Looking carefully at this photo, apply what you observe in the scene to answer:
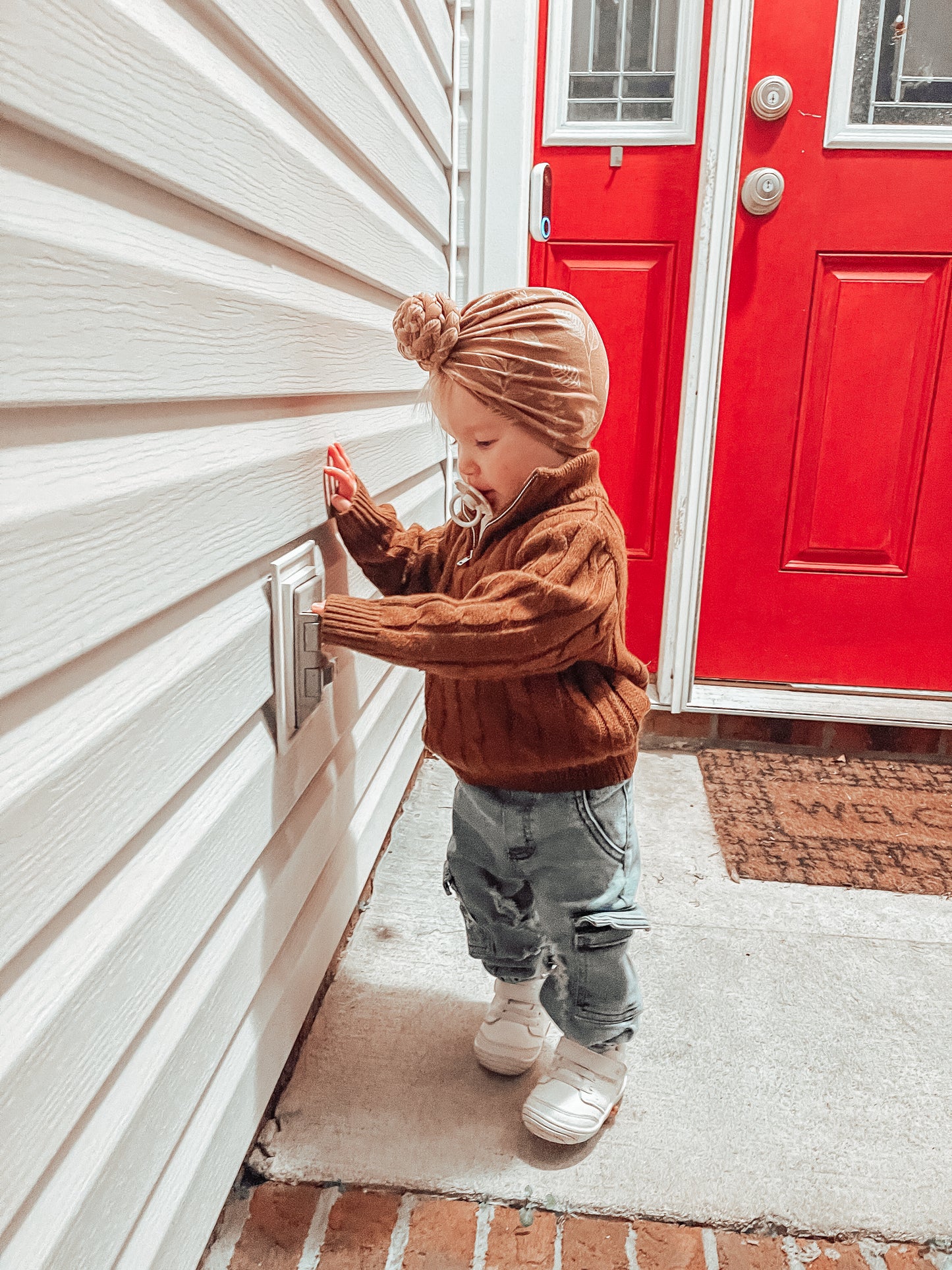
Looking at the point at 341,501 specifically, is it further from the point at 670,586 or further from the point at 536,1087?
the point at 670,586

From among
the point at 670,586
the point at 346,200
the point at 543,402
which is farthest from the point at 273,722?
the point at 670,586

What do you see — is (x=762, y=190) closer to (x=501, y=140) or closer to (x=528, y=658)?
(x=501, y=140)

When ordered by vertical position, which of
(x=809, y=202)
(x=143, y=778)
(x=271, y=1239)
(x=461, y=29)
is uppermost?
(x=461, y=29)

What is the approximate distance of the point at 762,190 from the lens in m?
2.09

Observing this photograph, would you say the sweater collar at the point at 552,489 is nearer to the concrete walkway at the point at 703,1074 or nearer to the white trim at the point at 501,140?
the concrete walkway at the point at 703,1074

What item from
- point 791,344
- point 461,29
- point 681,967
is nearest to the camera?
point 681,967

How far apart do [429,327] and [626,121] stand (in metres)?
1.48

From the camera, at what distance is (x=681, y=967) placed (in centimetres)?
148

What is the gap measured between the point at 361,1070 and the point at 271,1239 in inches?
10.1

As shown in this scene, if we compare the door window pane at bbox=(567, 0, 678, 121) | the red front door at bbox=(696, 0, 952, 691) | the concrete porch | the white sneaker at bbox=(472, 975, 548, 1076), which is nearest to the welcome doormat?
the concrete porch

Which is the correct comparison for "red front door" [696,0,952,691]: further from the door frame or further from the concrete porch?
the concrete porch

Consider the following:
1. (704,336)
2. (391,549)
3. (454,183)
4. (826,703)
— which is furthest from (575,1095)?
(454,183)

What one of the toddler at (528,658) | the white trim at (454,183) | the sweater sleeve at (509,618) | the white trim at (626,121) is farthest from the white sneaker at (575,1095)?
the white trim at (626,121)

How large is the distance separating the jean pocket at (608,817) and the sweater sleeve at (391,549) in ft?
1.18
